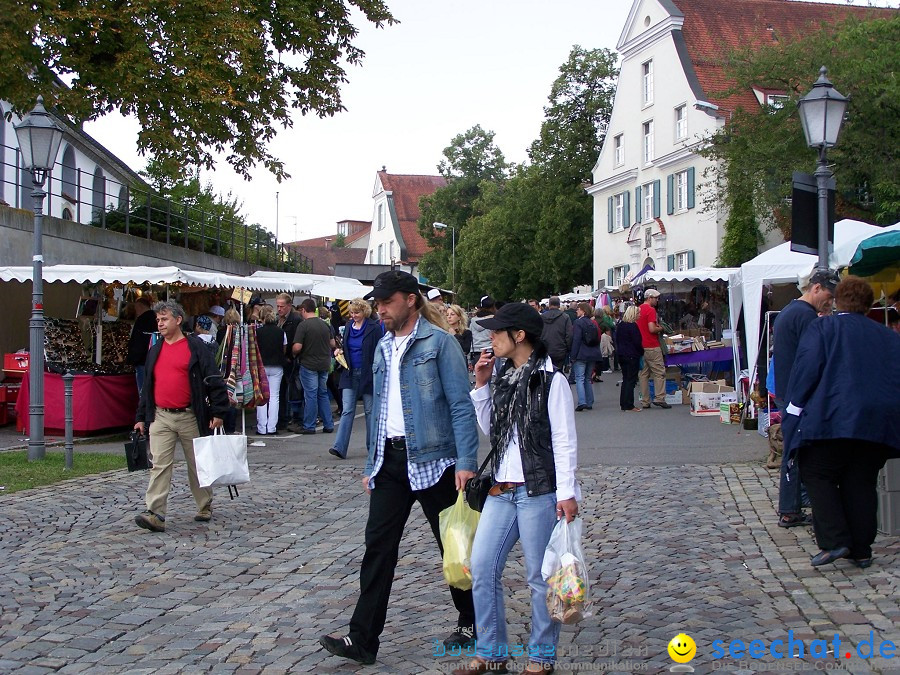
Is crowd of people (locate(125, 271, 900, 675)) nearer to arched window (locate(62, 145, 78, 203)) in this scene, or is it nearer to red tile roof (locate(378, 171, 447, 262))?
arched window (locate(62, 145, 78, 203))

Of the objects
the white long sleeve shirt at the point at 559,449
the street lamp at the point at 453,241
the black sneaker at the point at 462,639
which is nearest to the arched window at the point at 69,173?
the black sneaker at the point at 462,639

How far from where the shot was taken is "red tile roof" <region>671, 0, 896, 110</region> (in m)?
39.4

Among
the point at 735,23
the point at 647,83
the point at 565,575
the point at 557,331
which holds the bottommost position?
the point at 565,575

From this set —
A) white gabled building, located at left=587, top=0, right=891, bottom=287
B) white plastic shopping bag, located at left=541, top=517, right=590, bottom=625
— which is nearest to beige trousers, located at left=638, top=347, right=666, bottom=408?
white plastic shopping bag, located at left=541, top=517, right=590, bottom=625

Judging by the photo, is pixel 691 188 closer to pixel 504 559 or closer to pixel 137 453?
pixel 137 453

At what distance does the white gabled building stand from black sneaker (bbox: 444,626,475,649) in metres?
31.7

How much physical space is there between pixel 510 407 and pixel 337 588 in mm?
2539

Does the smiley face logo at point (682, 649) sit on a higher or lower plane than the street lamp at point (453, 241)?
lower

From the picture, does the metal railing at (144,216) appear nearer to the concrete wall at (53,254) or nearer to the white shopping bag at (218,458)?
the concrete wall at (53,254)

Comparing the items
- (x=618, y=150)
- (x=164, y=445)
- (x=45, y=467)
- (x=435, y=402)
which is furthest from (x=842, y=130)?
(x=435, y=402)

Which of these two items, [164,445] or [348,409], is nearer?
[164,445]

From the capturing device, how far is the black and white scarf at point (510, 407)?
4.59m

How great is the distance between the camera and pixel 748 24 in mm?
43062

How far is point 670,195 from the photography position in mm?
40062
